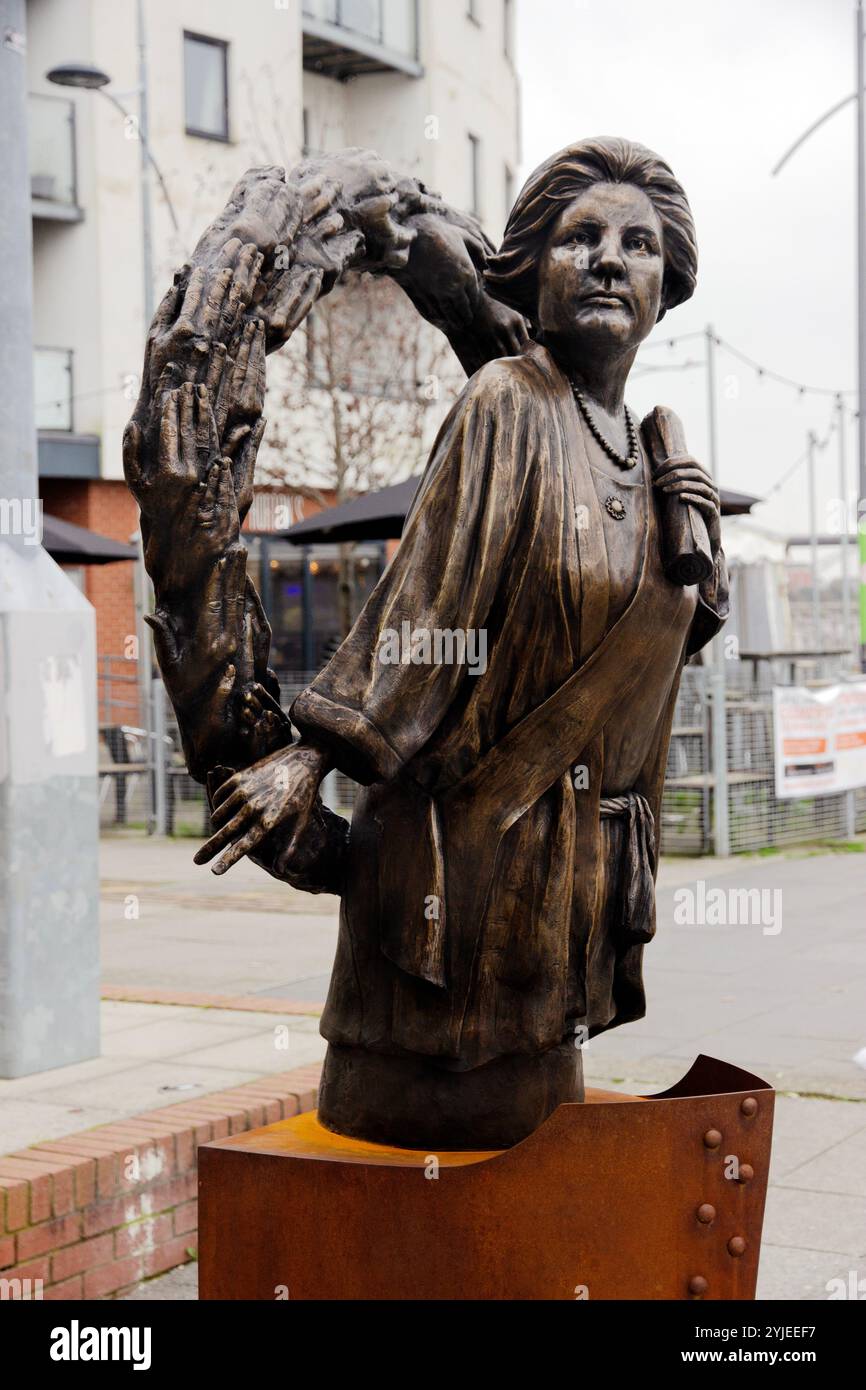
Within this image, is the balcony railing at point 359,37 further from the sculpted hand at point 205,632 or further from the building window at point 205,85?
the sculpted hand at point 205,632

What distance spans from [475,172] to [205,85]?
4.67 m

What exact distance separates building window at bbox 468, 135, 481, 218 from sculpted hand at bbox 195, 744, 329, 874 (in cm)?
2294

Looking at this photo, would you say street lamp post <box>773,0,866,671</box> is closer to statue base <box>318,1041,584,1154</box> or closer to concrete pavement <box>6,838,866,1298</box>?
concrete pavement <box>6,838,866,1298</box>

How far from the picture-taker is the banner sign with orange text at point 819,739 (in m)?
12.6

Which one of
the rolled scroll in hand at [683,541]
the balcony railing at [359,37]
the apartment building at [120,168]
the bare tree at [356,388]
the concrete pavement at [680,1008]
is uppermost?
the balcony railing at [359,37]

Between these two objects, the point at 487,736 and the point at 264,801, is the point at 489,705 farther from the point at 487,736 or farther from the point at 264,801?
the point at 264,801

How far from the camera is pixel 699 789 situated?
12.5 metres

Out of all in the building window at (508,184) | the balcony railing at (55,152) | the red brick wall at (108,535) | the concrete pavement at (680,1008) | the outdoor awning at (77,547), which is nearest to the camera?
the concrete pavement at (680,1008)

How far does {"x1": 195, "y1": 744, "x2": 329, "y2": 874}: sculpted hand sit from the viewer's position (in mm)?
2439

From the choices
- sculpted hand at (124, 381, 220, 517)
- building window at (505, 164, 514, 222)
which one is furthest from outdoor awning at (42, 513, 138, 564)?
building window at (505, 164, 514, 222)

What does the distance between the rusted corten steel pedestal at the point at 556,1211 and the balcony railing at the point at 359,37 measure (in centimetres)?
2245

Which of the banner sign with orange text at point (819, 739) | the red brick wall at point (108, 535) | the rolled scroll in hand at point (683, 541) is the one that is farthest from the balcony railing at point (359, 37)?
the rolled scroll in hand at point (683, 541)

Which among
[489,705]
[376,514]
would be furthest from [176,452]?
[376,514]
